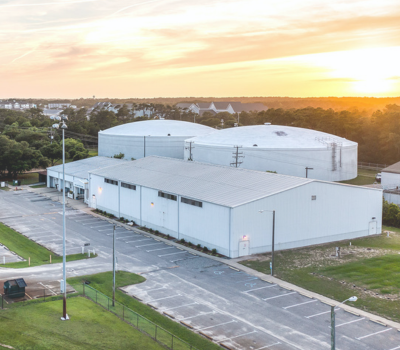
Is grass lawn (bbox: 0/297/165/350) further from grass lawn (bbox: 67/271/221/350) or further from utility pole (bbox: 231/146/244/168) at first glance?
utility pole (bbox: 231/146/244/168)

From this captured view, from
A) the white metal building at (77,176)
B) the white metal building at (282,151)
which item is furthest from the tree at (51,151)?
the white metal building at (282,151)

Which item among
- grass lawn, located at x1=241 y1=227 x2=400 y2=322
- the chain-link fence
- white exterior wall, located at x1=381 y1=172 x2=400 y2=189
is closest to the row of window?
grass lawn, located at x1=241 y1=227 x2=400 y2=322

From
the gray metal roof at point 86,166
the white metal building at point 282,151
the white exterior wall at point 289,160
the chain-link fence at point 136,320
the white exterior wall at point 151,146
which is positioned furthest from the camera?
the white exterior wall at point 151,146

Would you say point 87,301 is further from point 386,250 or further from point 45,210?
Answer: point 45,210

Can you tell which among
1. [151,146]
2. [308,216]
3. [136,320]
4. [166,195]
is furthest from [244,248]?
[151,146]

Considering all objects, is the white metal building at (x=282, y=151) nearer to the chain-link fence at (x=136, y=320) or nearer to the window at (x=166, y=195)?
the window at (x=166, y=195)

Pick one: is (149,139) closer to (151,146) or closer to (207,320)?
(151,146)
